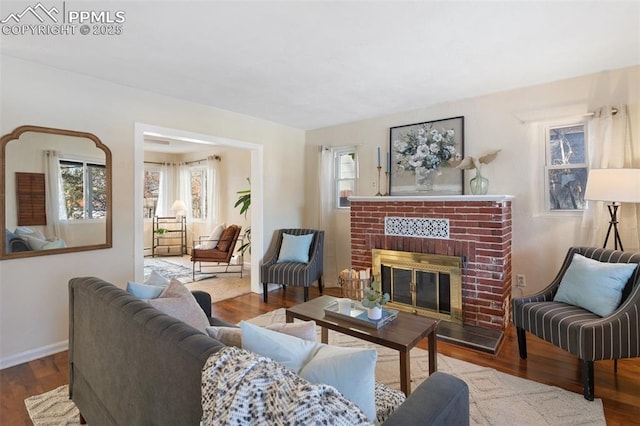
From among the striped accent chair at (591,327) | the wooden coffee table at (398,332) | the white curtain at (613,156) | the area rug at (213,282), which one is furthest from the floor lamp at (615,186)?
the area rug at (213,282)

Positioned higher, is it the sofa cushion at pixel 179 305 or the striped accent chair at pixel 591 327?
the sofa cushion at pixel 179 305

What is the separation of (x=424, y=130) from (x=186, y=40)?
8.96ft

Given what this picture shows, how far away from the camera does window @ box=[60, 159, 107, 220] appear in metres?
2.75

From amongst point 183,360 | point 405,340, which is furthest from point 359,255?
point 183,360

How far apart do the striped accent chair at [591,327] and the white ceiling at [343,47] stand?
5.37 ft

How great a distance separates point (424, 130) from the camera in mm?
3832

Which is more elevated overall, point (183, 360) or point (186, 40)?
point (186, 40)

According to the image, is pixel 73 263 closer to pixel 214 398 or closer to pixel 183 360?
pixel 183 360

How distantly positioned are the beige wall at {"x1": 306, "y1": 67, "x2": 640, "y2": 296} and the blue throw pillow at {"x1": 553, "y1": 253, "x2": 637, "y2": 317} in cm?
72

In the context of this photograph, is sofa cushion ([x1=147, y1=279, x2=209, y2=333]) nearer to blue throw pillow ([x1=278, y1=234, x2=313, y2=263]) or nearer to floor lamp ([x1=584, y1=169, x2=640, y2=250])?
blue throw pillow ([x1=278, y1=234, x2=313, y2=263])

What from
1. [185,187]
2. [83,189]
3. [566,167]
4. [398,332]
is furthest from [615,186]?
[185,187]

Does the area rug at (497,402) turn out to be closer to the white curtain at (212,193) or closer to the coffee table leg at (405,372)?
the coffee table leg at (405,372)

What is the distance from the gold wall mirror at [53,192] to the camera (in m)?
2.46

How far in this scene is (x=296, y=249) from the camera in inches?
167
